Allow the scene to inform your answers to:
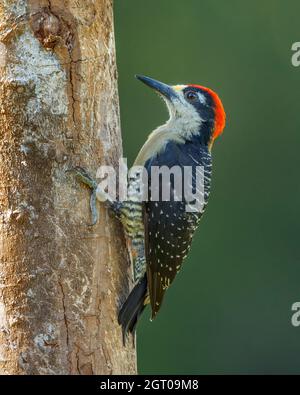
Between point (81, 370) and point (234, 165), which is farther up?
point (234, 165)

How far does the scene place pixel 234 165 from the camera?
10141mm

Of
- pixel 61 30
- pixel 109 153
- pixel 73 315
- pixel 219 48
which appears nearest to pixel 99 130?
pixel 109 153

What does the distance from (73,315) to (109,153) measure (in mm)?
866

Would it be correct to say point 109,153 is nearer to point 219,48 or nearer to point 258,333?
point 258,333

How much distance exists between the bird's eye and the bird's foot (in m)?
1.21

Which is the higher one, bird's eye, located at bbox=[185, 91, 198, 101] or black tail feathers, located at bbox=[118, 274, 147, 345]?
bird's eye, located at bbox=[185, 91, 198, 101]

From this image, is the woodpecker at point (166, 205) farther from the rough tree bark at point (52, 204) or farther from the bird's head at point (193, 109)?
the rough tree bark at point (52, 204)

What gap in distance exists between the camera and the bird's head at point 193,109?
515 centimetres

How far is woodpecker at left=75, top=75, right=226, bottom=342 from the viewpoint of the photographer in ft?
14.9
